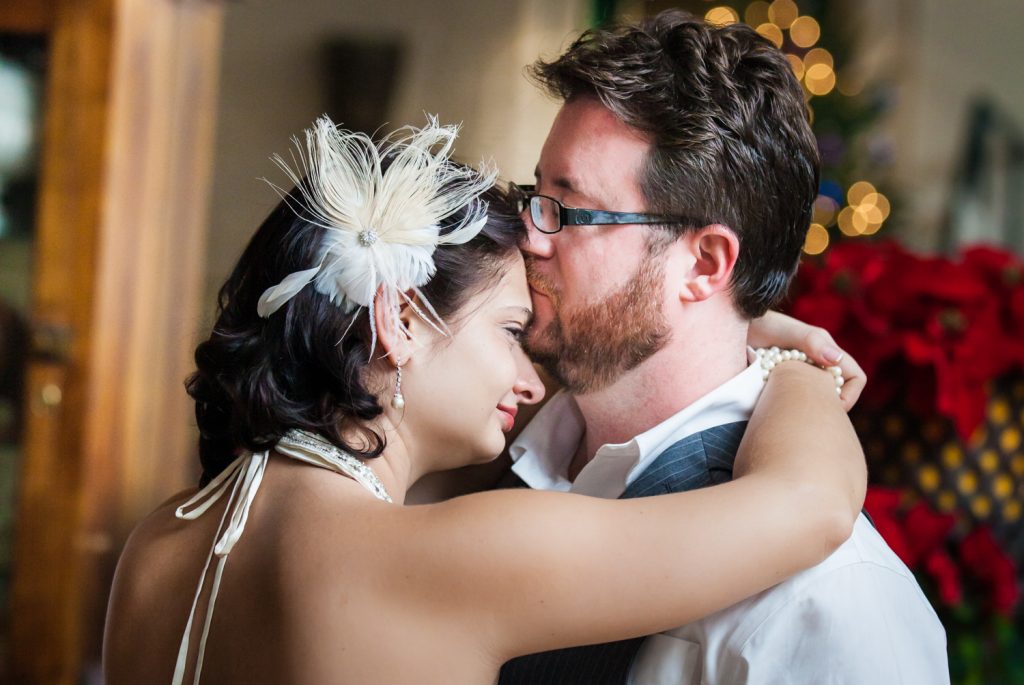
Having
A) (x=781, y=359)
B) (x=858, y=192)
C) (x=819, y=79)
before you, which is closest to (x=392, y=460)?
(x=781, y=359)

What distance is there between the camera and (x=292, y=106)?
4508 millimetres

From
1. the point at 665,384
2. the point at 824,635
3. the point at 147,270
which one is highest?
the point at 665,384

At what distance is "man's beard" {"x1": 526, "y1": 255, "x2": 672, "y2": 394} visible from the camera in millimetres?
1548

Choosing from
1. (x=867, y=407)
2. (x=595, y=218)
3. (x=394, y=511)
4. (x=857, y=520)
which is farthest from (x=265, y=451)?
(x=867, y=407)

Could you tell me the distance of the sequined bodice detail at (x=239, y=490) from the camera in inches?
46.4

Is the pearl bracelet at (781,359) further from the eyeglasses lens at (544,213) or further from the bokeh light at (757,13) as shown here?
the bokeh light at (757,13)

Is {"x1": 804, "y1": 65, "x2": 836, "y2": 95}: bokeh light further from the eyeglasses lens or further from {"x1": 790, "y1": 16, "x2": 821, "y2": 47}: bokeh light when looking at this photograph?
the eyeglasses lens

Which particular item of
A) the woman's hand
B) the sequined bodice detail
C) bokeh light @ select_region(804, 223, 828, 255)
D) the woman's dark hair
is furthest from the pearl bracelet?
bokeh light @ select_region(804, 223, 828, 255)

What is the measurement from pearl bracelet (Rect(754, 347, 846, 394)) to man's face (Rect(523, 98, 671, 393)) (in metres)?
0.15

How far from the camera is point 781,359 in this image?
5.25 feet

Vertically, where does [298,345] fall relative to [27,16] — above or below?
below

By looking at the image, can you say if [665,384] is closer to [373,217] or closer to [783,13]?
[373,217]

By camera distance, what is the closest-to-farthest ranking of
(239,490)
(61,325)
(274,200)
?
1. (239,490)
2. (61,325)
3. (274,200)

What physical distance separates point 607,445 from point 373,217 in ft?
1.53
